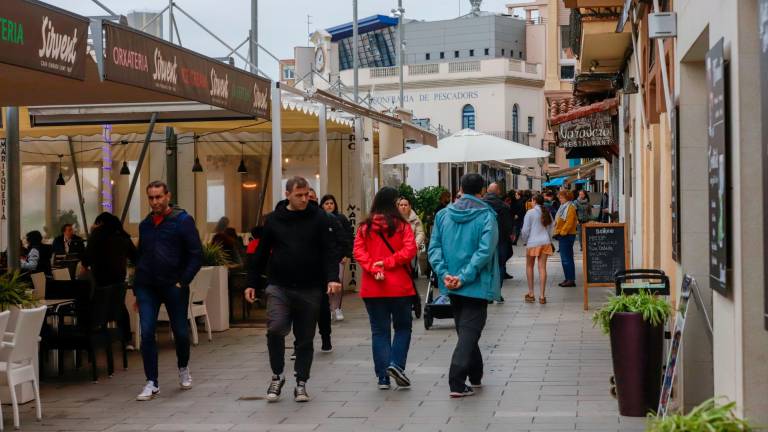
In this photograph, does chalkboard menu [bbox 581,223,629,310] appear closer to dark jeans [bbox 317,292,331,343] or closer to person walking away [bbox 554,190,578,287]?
person walking away [bbox 554,190,578,287]

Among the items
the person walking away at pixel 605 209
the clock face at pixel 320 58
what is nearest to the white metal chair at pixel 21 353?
the person walking away at pixel 605 209

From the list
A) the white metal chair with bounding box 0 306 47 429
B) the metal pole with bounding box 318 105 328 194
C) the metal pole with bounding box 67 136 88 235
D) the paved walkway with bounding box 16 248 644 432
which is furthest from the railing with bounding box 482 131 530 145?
the white metal chair with bounding box 0 306 47 429

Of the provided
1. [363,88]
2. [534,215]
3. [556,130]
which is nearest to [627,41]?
[534,215]

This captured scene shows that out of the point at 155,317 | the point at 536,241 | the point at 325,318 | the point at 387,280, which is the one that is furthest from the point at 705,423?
the point at 536,241

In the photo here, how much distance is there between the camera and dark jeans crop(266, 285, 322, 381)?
961cm

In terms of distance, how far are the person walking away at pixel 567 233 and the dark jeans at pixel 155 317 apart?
34.0 feet

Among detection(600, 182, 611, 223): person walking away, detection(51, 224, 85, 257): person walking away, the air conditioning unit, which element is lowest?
detection(51, 224, 85, 257): person walking away

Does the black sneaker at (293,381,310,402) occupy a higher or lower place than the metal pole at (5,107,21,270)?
lower

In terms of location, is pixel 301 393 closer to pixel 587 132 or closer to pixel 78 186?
pixel 587 132

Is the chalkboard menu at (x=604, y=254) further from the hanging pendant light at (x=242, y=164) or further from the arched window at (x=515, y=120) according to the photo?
the arched window at (x=515, y=120)

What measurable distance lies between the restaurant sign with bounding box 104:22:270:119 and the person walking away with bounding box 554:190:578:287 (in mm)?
7639

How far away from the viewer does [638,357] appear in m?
8.19

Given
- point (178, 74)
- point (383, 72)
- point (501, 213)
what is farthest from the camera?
point (383, 72)

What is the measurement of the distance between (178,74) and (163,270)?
215 centimetres
